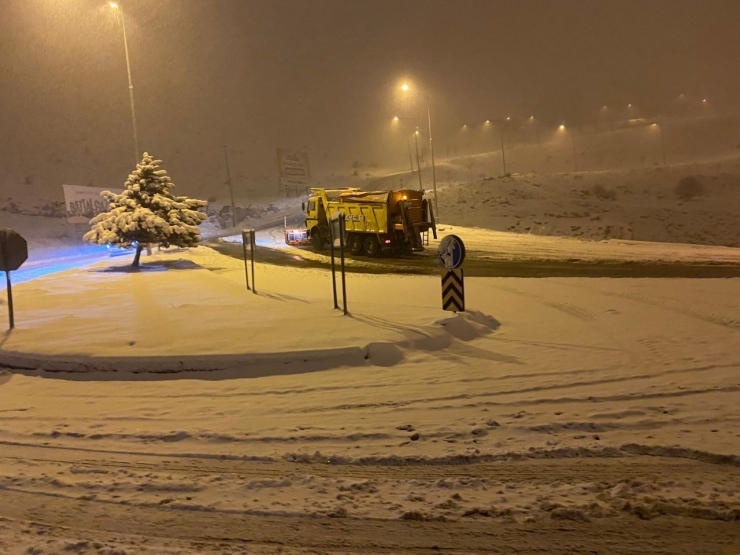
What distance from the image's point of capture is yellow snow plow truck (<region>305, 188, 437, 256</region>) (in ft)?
83.5

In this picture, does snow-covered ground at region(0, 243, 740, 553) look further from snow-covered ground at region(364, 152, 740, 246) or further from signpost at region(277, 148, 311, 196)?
signpost at region(277, 148, 311, 196)

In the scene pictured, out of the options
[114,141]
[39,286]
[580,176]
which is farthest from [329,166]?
[39,286]

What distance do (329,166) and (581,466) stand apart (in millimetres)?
113865

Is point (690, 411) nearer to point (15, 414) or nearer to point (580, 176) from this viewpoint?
point (15, 414)

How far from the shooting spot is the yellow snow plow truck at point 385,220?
25438mm

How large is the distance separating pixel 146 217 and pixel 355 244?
9.55m

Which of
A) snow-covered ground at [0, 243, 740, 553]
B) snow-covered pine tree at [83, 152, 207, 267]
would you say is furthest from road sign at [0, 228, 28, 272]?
snow-covered pine tree at [83, 152, 207, 267]

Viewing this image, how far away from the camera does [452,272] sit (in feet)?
36.0

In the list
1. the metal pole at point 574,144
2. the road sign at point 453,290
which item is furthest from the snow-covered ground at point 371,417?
the metal pole at point 574,144

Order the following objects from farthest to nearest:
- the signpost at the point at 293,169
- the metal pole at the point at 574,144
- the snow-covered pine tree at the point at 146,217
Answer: the metal pole at the point at 574,144 → the signpost at the point at 293,169 → the snow-covered pine tree at the point at 146,217

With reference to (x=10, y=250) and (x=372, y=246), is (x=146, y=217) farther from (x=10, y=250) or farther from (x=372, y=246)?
(x=10, y=250)

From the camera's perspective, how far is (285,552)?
12.8ft

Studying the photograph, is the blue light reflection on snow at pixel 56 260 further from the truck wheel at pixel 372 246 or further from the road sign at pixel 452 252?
the road sign at pixel 452 252

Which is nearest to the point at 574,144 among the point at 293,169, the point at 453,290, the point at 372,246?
the point at 293,169
